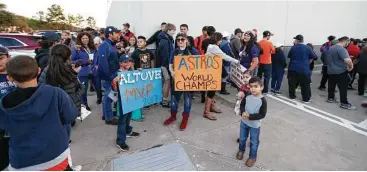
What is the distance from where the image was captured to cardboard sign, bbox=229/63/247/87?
4723 mm

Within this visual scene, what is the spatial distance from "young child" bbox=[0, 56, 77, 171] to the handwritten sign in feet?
5.53

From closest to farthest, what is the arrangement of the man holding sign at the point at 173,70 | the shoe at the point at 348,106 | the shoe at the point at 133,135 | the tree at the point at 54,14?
the shoe at the point at 133,135, the man holding sign at the point at 173,70, the shoe at the point at 348,106, the tree at the point at 54,14

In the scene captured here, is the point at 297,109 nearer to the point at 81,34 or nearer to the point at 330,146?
the point at 330,146

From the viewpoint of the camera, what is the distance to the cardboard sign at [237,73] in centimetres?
472

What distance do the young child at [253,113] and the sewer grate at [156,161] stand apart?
855mm

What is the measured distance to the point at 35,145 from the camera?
1817 mm

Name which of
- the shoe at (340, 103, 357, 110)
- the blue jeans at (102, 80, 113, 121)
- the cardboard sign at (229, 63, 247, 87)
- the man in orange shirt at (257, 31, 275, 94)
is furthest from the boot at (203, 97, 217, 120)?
the shoe at (340, 103, 357, 110)

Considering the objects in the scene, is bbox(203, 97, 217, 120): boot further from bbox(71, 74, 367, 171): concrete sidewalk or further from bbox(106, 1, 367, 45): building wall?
bbox(106, 1, 367, 45): building wall

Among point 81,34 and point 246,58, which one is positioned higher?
point 81,34

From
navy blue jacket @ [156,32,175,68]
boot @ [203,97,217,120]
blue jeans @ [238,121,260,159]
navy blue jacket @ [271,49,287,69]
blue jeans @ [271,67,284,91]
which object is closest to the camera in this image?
blue jeans @ [238,121,260,159]

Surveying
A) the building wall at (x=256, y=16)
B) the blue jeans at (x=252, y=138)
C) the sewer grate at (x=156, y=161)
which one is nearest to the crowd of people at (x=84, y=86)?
the blue jeans at (x=252, y=138)

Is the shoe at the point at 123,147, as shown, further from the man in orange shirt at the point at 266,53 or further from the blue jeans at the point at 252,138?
the man in orange shirt at the point at 266,53

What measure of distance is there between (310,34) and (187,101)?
9.58m

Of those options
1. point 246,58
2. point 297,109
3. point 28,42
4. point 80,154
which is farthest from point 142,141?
point 28,42
